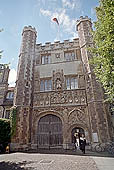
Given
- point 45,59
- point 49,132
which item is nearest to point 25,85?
point 45,59

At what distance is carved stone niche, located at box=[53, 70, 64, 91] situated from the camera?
47.2 ft

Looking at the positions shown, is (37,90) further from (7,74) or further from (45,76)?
(7,74)

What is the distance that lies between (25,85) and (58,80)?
3.80 m

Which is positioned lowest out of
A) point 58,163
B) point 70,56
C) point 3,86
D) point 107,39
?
point 58,163

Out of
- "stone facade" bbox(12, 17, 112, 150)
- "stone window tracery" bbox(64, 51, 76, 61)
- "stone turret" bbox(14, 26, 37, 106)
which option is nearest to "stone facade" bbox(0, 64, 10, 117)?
"stone turret" bbox(14, 26, 37, 106)

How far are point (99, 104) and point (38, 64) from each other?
895 cm

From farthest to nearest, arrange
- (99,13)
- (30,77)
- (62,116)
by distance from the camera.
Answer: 1. (30,77)
2. (62,116)
3. (99,13)

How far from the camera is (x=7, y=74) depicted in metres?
22.1

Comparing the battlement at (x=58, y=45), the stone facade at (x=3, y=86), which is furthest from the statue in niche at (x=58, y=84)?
the stone facade at (x=3, y=86)

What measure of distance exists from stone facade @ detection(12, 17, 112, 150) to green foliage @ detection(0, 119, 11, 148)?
25.8 inches

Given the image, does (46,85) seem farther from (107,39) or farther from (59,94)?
(107,39)

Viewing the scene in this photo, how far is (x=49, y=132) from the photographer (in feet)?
42.7

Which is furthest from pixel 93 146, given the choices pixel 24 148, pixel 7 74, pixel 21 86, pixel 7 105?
pixel 7 74

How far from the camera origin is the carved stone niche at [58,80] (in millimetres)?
14380
